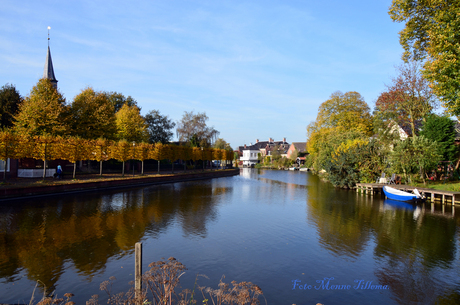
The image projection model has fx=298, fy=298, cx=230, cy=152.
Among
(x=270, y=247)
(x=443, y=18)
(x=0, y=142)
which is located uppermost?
(x=443, y=18)

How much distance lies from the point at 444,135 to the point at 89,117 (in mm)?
38898

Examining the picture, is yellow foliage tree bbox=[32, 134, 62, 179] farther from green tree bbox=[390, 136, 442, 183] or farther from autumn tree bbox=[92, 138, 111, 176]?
green tree bbox=[390, 136, 442, 183]

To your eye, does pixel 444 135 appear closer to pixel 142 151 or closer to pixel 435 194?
pixel 435 194

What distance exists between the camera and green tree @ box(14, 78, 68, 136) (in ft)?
98.0

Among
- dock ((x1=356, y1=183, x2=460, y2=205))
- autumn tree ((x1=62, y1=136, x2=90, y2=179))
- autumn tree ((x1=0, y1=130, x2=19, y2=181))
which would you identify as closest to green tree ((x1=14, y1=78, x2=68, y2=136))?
autumn tree ((x1=62, y1=136, x2=90, y2=179))

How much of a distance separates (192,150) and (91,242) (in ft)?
132

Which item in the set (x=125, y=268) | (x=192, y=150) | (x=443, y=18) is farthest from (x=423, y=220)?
(x=192, y=150)

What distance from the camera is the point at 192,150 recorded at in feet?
168

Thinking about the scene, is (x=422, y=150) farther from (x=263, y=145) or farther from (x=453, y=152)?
(x=263, y=145)

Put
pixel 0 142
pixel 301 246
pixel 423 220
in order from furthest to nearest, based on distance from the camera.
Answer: pixel 0 142 < pixel 423 220 < pixel 301 246

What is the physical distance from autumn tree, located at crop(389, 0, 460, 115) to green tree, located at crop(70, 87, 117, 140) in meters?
32.2

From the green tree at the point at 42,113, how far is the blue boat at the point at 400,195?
104 feet

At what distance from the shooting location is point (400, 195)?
2417 centimetres

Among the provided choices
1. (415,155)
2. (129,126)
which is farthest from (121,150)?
(415,155)
